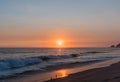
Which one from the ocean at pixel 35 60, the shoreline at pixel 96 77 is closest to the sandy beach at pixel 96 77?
the shoreline at pixel 96 77

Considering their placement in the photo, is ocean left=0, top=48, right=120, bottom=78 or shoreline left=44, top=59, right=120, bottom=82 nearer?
shoreline left=44, top=59, right=120, bottom=82

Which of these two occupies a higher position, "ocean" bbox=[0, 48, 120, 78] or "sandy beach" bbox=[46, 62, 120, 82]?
"ocean" bbox=[0, 48, 120, 78]

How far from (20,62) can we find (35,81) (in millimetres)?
17866

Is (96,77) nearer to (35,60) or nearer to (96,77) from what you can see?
(96,77)

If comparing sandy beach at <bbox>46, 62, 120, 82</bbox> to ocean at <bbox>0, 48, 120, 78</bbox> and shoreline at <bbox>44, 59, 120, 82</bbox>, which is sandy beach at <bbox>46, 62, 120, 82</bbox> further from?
ocean at <bbox>0, 48, 120, 78</bbox>

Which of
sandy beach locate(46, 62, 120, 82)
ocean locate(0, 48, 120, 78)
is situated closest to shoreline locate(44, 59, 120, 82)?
sandy beach locate(46, 62, 120, 82)

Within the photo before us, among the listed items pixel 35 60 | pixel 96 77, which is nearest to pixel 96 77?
pixel 96 77

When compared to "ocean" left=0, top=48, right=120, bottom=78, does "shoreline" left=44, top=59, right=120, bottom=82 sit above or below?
below

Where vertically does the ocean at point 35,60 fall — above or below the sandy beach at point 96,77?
above

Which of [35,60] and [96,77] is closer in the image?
[96,77]

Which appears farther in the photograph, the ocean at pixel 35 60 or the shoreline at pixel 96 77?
the ocean at pixel 35 60

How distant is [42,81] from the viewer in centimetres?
1670

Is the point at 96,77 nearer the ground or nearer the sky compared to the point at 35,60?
nearer the ground

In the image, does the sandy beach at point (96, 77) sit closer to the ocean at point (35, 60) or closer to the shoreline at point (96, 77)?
the shoreline at point (96, 77)
